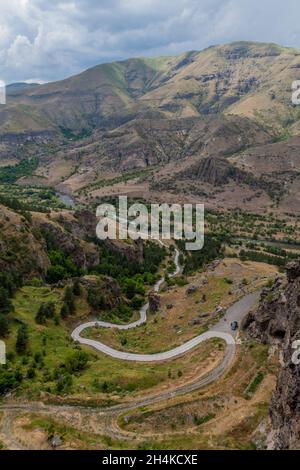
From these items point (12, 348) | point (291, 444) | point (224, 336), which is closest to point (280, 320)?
point (224, 336)

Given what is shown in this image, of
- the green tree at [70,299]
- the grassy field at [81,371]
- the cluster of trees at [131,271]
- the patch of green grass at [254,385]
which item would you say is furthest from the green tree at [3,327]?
the cluster of trees at [131,271]

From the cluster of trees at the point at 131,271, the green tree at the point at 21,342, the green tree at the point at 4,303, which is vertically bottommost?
the cluster of trees at the point at 131,271

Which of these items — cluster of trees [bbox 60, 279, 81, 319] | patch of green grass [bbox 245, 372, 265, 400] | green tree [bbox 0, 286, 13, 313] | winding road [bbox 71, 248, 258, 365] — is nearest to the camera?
patch of green grass [bbox 245, 372, 265, 400]

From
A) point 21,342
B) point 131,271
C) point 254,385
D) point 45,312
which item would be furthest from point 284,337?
point 131,271

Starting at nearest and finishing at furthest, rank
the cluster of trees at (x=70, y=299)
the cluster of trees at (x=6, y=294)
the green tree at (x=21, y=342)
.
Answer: the green tree at (x=21, y=342) → the cluster of trees at (x=6, y=294) → the cluster of trees at (x=70, y=299)

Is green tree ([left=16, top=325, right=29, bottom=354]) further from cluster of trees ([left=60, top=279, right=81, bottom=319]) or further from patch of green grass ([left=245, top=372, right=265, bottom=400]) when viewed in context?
patch of green grass ([left=245, top=372, right=265, bottom=400])

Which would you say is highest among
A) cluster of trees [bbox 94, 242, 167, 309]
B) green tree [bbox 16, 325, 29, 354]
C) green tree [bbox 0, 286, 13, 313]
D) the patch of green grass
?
green tree [bbox 0, 286, 13, 313]

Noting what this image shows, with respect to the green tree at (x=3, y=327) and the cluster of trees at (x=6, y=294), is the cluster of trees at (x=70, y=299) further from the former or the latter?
the green tree at (x=3, y=327)

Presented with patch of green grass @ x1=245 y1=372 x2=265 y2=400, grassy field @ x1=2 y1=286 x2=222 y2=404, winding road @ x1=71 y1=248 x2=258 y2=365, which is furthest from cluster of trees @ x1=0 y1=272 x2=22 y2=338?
patch of green grass @ x1=245 y1=372 x2=265 y2=400

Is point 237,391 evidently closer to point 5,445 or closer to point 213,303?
point 5,445
